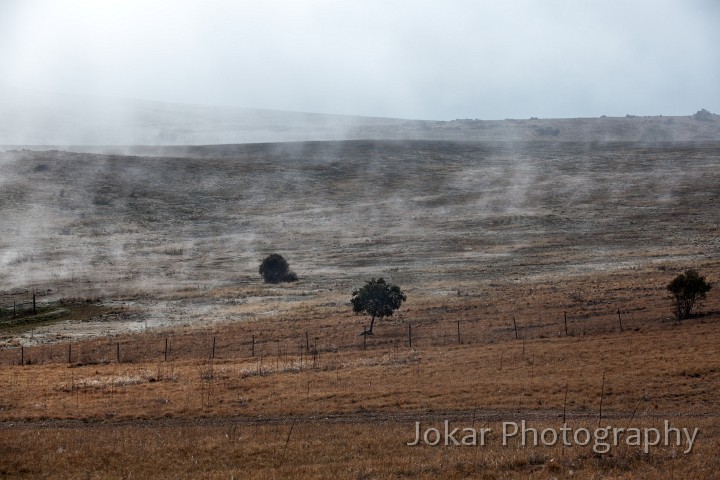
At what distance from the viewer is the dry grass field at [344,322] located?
19641 mm

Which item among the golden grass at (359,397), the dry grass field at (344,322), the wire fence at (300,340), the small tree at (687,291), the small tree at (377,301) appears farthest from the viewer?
the small tree at (377,301)

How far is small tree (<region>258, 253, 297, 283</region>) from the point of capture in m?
77.8

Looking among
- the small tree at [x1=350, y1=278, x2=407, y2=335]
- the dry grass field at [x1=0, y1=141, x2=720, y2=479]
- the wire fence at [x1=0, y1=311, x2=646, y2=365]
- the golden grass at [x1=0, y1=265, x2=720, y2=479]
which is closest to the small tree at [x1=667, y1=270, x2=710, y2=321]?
the dry grass field at [x1=0, y1=141, x2=720, y2=479]

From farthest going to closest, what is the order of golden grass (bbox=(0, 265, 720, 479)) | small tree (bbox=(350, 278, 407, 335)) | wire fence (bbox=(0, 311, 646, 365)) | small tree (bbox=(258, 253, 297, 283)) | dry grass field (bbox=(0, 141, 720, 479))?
small tree (bbox=(258, 253, 297, 283))
small tree (bbox=(350, 278, 407, 335))
wire fence (bbox=(0, 311, 646, 365))
dry grass field (bbox=(0, 141, 720, 479))
golden grass (bbox=(0, 265, 720, 479))

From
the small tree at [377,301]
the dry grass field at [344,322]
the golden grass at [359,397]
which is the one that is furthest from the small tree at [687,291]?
the small tree at [377,301]

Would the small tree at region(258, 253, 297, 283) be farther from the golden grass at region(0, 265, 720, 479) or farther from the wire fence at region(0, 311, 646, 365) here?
the golden grass at region(0, 265, 720, 479)

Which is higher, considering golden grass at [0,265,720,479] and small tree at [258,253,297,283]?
small tree at [258,253,297,283]

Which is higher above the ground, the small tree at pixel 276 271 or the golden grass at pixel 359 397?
the small tree at pixel 276 271

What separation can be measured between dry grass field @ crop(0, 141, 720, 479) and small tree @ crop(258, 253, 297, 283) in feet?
7.22

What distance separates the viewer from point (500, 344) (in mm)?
39188

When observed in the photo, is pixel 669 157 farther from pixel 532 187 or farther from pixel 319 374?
pixel 319 374

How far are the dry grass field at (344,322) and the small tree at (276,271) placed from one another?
7.22ft

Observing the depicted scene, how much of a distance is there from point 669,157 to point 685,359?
146191mm

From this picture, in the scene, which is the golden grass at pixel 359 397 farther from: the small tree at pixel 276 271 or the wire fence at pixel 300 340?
the small tree at pixel 276 271
